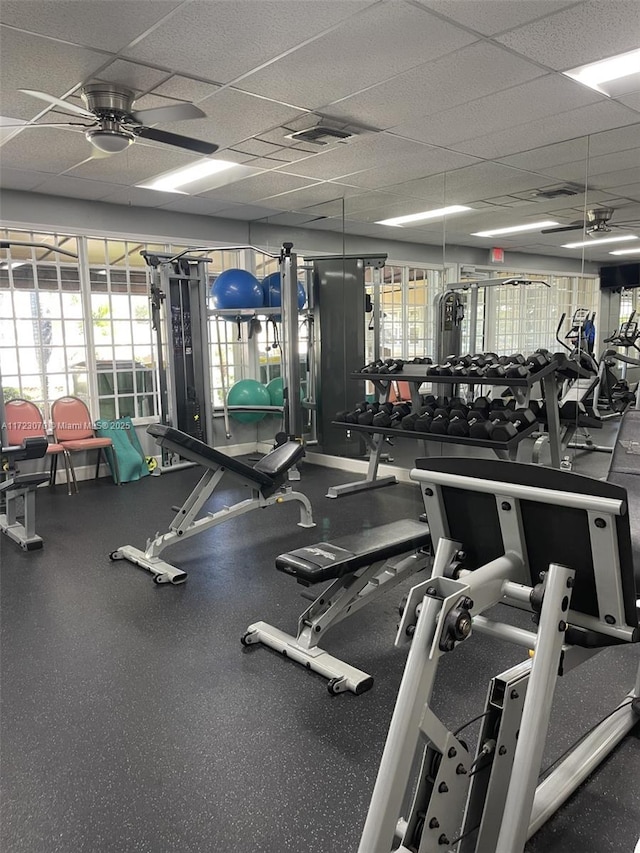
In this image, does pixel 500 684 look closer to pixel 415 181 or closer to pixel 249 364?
pixel 415 181

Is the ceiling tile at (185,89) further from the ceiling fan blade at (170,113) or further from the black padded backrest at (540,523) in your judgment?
the black padded backrest at (540,523)

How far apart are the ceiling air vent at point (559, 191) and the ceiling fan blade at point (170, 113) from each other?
2794mm

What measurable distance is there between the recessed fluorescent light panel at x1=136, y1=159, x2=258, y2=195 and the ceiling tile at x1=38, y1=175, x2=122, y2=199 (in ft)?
1.20

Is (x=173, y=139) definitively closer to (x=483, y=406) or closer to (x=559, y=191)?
(x=483, y=406)

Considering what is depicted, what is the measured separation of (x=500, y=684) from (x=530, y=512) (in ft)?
1.33

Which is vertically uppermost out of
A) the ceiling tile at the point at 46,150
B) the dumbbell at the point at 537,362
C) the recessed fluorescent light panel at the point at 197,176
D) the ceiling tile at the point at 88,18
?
the recessed fluorescent light panel at the point at 197,176

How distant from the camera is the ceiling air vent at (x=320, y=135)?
3.63m

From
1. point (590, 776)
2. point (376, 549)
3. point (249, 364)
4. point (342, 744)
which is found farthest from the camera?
point (249, 364)

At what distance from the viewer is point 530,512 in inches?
55.2

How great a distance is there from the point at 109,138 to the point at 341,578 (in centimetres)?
241

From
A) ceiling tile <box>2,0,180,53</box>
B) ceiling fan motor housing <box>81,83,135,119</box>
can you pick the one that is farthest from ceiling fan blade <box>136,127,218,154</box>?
ceiling tile <box>2,0,180,53</box>

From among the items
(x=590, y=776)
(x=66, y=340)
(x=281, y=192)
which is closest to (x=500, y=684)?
(x=590, y=776)

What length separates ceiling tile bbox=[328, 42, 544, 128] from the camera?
2.71m

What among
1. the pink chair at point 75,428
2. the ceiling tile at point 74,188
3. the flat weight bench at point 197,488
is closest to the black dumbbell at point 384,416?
the flat weight bench at point 197,488
